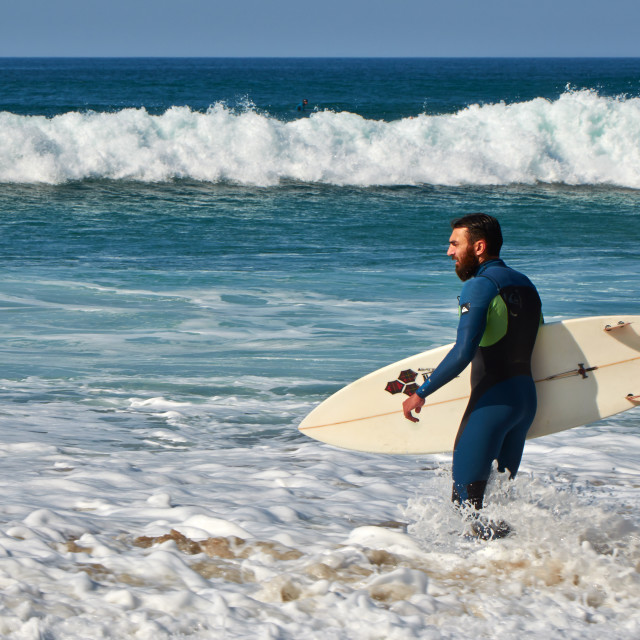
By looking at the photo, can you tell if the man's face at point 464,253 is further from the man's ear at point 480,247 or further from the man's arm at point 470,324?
the man's arm at point 470,324

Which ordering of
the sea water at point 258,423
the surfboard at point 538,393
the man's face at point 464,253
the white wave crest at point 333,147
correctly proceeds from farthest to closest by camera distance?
the white wave crest at point 333,147
the surfboard at point 538,393
the man's face at point 464,253
the sea water at point 258,423

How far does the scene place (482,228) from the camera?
3.39m

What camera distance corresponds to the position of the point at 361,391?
414cm

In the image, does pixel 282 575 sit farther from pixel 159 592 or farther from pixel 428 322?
pixel 428 322

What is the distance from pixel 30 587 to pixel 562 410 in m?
2.23

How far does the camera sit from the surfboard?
3820 millimetres

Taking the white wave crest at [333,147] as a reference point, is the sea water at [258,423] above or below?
below

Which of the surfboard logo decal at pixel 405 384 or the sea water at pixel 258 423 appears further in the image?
the surfboard logo decal at pixel 405 384

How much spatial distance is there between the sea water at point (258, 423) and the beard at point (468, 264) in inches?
32.6

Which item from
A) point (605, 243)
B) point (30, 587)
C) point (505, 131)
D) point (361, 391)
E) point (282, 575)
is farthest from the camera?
point (505, 131)

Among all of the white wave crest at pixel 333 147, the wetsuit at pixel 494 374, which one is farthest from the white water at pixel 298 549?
the white wave crest at pixel 333 147

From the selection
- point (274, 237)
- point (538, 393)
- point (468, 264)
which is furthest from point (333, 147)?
point (468, 264)

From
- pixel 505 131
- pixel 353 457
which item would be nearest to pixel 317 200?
pixel 505 131

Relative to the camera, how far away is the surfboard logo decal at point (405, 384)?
4.01 metres
